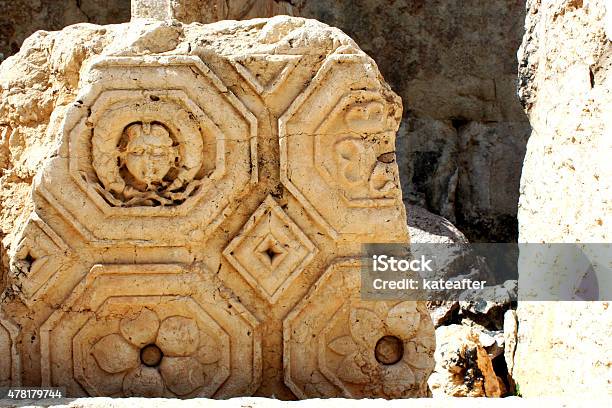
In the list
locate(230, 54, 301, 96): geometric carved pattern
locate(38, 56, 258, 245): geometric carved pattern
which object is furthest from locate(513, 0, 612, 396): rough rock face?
locate(38, 56, 258, 245): geometric carved pattern

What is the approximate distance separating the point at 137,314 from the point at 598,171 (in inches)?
73.1

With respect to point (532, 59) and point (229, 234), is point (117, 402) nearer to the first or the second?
point (229, 234)

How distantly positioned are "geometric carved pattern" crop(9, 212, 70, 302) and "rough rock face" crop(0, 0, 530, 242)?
578cm

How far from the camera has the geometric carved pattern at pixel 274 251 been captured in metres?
3.67

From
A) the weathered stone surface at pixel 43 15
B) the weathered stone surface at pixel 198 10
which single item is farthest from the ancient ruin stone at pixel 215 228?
the weathered stone surface at pixel 43 15

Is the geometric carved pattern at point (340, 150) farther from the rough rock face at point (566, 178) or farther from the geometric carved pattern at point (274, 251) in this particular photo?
the rough rock face at point (566, 178)

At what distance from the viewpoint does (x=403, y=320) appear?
3701 millimetres

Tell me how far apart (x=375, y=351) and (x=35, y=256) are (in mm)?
1317

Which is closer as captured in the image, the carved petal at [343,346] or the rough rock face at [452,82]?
the carved petal at [343,346]

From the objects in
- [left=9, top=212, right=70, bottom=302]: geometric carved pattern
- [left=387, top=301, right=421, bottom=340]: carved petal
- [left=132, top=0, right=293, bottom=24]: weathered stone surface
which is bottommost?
[left=387, top=301, right=421, bottom=340]: carved petal

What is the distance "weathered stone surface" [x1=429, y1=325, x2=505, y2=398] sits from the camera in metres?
5.94

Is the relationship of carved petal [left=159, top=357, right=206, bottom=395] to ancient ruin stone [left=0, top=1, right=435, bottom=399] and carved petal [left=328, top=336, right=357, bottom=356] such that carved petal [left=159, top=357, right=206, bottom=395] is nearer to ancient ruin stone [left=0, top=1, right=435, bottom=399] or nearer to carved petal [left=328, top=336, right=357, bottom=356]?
ancient ruin stone [left=0, top=1, right=435, bottom=399]

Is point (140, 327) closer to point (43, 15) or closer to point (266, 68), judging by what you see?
point (266, 68)

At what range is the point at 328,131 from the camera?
3672mm
